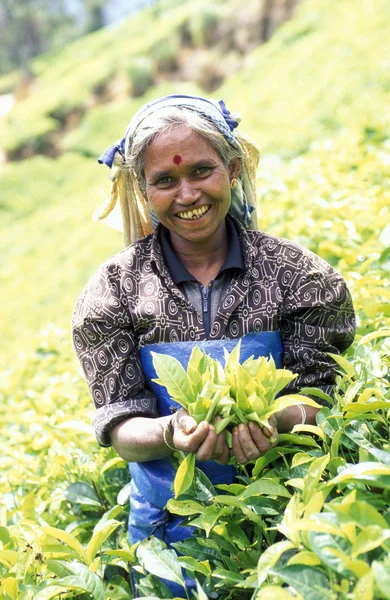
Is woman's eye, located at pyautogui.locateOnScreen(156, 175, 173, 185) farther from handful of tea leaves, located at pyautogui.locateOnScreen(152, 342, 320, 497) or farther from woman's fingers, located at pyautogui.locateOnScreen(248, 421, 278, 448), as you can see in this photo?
woman's fingers, located at pyautogui.locateOnScreen(248, 421, 278, 448)

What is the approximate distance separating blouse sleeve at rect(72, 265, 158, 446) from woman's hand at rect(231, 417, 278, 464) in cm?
34

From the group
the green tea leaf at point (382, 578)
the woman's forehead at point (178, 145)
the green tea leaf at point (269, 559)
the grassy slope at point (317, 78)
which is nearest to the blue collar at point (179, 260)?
the woman's forehead at point (178, 145)

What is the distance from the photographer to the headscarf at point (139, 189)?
1.75 m

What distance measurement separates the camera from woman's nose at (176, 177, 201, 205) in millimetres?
1647

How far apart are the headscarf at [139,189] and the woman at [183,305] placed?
0.02 m

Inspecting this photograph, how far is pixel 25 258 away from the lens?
933 centimetres

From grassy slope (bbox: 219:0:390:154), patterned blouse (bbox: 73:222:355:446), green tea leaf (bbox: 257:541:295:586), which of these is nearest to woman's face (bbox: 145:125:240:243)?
patterned blouse (bbox: 73:222:355:446)

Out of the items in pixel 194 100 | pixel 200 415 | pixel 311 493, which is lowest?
pixel 311 493

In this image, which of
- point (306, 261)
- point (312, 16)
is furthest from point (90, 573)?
point (312, 16)

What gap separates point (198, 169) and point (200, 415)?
620 millimetres

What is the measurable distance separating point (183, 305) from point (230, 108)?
30.0 feet

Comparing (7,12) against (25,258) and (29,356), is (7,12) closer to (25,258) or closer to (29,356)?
(25,258)

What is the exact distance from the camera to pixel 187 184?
1.65 m

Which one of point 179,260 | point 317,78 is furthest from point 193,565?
point 317,78
